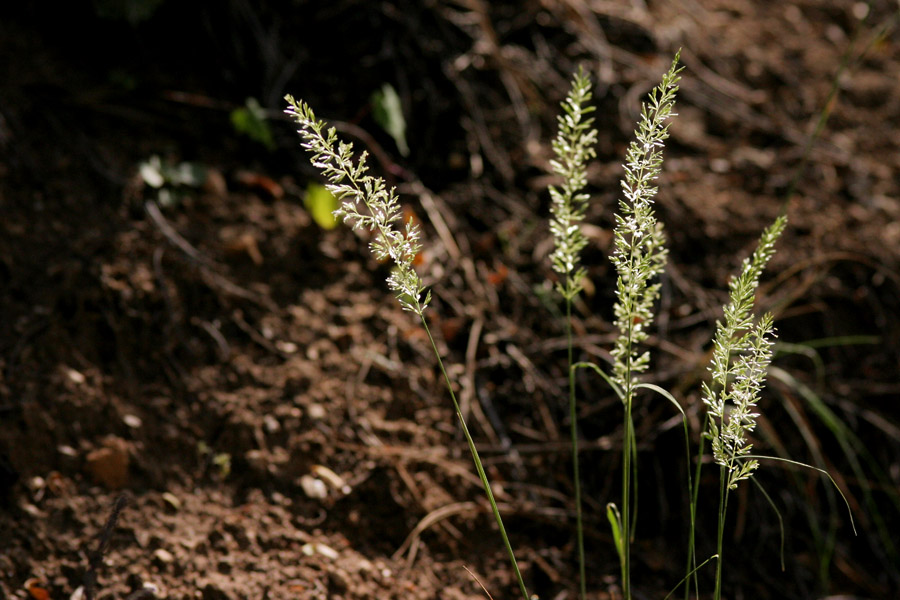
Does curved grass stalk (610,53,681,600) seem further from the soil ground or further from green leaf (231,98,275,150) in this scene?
green leaf (231,98,275,150)

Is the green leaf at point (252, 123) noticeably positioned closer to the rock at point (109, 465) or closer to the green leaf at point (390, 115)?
the green leaf at point (390, 115)

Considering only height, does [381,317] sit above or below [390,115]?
below

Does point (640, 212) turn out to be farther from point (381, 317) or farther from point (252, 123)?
point (252, 123)

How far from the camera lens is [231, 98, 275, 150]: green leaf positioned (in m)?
2.24

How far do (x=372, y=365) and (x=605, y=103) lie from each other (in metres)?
1.34

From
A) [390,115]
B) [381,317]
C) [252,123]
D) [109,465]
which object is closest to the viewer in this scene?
[109,465]

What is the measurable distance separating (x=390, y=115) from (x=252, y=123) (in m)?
0.41

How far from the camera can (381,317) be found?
2104mm

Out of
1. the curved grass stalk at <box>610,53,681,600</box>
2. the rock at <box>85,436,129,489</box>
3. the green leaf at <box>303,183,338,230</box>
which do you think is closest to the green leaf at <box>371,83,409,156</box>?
the green leaf at <box>303,183,338,230</box>

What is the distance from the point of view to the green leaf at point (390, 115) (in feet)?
7.73

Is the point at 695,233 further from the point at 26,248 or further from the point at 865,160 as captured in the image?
the point at 26,248

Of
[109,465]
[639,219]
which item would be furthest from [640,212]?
[109,465]

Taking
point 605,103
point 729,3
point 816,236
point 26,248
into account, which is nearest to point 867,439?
point 816,236

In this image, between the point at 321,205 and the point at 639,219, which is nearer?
the point at 639,219
